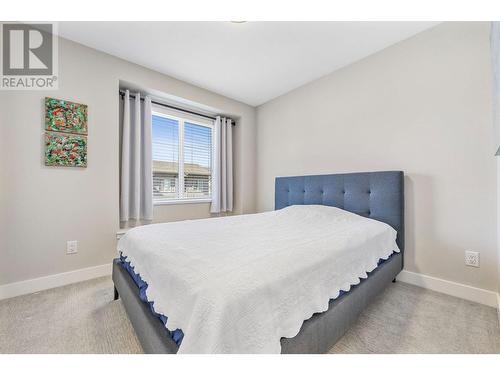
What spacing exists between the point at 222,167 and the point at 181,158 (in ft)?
2.19

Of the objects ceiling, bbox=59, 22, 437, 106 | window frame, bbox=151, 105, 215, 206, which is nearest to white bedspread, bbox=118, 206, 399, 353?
window frame, bbox=151, 105, 215, 206

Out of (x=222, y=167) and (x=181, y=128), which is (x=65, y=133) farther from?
(x=222, y=167)

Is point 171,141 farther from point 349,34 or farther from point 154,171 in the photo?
point 349,34

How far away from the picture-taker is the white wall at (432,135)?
175cm

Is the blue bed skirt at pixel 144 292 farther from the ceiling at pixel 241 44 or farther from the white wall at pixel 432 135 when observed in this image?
the ceiling at pixel 241 44

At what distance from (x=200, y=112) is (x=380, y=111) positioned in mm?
2483

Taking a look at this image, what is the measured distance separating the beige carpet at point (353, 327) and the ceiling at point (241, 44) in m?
2.40

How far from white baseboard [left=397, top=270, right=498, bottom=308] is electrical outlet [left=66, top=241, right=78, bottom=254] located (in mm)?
3266

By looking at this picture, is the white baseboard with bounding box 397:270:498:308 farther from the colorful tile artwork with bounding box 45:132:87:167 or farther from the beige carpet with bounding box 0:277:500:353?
the colorful tile artwork with bounding box 45:132:87:167

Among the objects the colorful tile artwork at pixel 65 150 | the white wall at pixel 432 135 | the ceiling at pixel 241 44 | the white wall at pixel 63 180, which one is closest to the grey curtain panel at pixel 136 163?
the white wall at pixel 63 180

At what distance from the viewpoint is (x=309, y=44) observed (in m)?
2.19

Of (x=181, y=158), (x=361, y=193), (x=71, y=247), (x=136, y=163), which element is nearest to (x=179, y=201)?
(x=181, y=158)

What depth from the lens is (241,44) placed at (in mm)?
2203

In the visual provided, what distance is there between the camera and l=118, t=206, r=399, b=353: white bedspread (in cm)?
74
